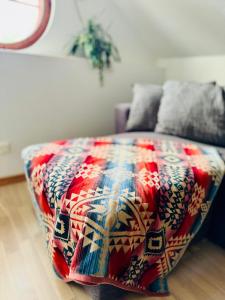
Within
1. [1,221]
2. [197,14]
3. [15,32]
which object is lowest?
[1,221]

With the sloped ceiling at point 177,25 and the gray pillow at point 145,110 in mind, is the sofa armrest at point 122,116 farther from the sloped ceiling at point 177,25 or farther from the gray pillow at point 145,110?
the sloped ceiling at point 177,25

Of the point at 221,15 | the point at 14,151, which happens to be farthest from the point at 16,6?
the point at 221,15

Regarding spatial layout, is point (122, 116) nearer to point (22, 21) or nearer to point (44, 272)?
point (22, 21)

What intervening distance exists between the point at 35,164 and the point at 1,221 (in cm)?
57

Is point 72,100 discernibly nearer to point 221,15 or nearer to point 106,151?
point 106,151

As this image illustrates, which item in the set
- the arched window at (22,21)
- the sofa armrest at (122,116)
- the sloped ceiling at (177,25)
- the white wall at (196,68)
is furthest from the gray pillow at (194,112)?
the arched window at (22,21)

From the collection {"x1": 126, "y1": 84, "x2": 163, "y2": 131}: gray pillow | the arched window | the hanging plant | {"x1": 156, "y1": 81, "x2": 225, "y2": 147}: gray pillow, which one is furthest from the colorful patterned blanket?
the arched window

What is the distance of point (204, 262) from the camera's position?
134cm

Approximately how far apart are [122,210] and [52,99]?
1.58 m

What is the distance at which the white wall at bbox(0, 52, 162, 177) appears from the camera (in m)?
2.08

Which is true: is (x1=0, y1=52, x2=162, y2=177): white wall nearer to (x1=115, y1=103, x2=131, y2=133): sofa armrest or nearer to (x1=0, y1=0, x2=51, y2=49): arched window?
(x1=0, y1=0, x2=51, y2=49): arched window

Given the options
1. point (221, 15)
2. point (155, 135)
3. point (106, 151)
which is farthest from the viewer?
point (155, 135)

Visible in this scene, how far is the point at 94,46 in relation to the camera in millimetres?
2225

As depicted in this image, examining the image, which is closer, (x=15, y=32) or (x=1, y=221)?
(x=1, y=221)
